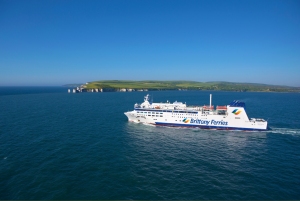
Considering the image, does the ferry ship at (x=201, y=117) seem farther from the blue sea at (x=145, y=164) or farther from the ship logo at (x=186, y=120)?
the blue sea at (x=145, y=164)

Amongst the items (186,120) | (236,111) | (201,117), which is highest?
(236,111)

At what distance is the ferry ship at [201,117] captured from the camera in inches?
2355

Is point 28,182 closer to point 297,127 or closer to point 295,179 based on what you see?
point 295,179

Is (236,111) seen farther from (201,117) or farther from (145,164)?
(145,164)

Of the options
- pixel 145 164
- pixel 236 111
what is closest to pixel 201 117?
pixel 236 111

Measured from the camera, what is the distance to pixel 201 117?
206 feet

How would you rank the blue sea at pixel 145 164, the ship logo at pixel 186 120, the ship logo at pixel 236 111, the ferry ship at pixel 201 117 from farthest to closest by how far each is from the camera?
the ship logo at pixel 186 120 < the ship logo at pixel 236 111 < the ferry ship at pixel 201 117 < the blue sea at pixel 145 164

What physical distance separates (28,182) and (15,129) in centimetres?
3503

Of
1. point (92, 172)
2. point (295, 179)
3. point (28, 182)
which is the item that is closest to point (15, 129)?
point (28, 182)

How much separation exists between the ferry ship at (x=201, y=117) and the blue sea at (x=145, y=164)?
3.66m

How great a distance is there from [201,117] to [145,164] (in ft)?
114

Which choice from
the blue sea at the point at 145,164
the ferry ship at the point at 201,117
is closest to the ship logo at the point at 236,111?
the ferry ship at the point at 201,117

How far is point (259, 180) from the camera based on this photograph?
29.5m

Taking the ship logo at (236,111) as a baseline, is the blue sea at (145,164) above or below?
below
